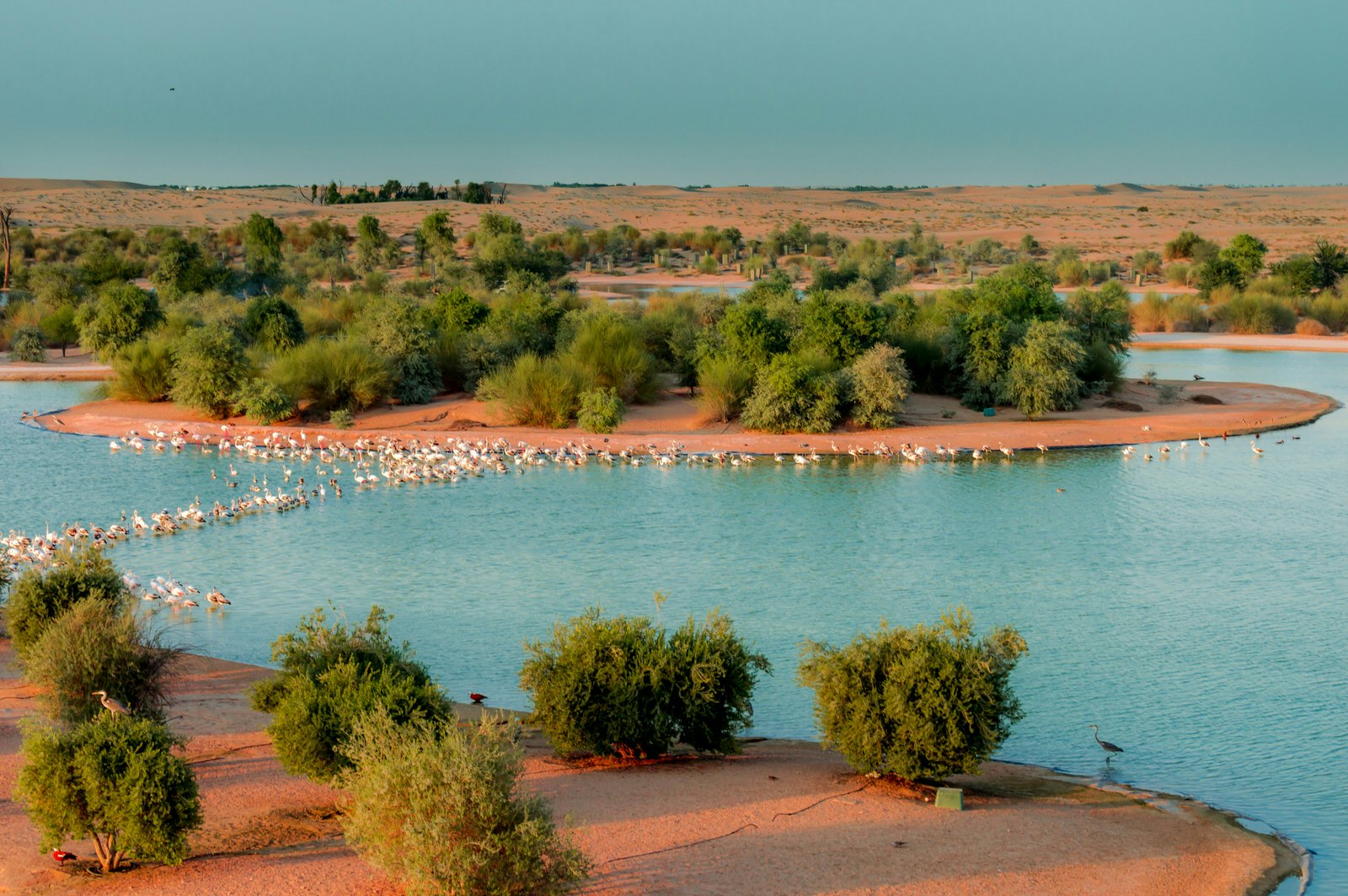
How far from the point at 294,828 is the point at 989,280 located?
34121 millimetres

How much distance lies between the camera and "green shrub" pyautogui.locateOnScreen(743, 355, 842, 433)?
32375 mm

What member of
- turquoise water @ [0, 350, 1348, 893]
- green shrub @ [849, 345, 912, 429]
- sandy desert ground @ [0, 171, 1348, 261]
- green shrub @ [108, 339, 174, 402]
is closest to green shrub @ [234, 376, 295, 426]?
turquoise water @ [0, 350, 1348, 893]

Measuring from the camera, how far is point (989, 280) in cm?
4153

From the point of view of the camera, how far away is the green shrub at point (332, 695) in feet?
37.0

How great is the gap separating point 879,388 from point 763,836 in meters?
23.2

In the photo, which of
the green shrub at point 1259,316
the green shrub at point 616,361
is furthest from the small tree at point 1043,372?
the green shrub at point 1259,316

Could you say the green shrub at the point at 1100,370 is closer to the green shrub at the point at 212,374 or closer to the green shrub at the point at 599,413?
the green shrub at the point at 599,413

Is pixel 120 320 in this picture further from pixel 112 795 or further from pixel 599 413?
pixel 112 795

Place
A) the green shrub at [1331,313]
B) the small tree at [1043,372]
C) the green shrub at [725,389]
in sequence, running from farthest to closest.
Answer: the green shrub at [1331,313]
the small tree at [1043,372]
the green shrub at [725,389]

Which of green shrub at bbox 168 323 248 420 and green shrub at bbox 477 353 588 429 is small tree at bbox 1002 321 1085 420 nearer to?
green shrub at bbox 477 353 588 429

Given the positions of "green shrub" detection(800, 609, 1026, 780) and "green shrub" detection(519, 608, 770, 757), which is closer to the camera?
"green shrub" detection(800, 609, 1026, 780)

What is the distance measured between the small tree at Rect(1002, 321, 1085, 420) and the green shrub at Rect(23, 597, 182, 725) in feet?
82.0

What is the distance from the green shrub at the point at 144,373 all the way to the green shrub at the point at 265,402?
3895 mm

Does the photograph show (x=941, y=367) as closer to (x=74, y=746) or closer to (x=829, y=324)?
(x=829, y=324)
